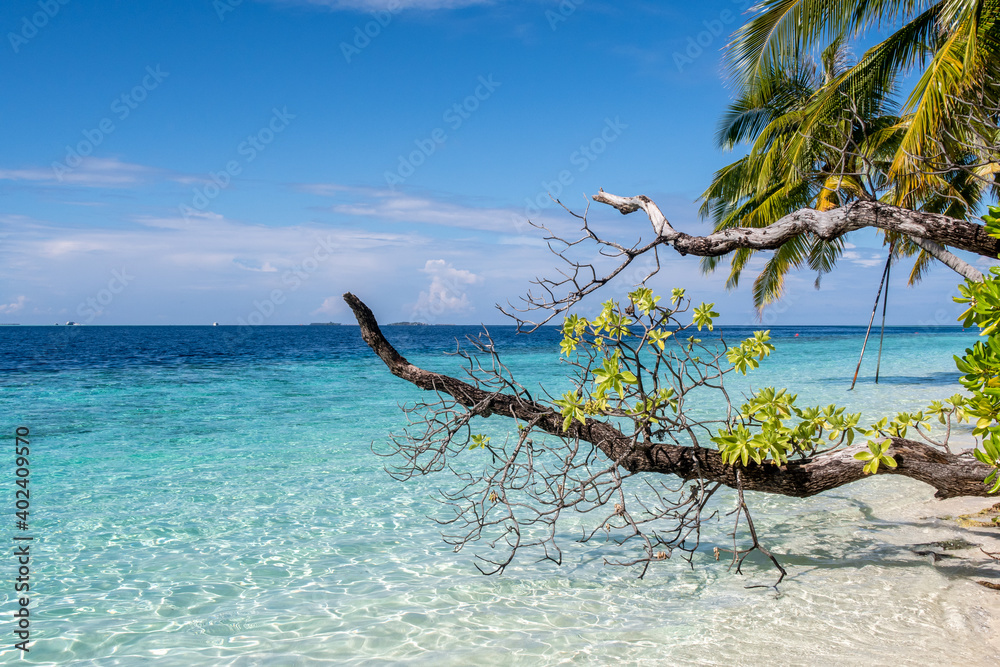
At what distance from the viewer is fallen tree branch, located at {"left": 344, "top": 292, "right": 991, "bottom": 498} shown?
141 inches

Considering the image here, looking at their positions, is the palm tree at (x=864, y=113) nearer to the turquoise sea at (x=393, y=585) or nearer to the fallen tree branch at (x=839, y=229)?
the fallen tree branch at (x=839, y=229)

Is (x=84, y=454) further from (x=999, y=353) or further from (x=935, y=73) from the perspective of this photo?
(x=935, y=73)

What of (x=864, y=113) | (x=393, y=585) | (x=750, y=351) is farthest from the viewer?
(x=864, y=113)

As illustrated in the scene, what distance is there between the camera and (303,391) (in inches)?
697

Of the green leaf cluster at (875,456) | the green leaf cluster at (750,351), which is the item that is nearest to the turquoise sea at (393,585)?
the green leaf cluster at (875,456)

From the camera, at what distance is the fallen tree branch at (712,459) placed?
3.58m

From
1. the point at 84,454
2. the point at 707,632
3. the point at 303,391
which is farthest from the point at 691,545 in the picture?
the point at 303,391

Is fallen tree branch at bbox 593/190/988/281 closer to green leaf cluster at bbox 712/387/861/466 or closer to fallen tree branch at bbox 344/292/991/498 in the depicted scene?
green leaf cluster at bbox 712/387/861/466

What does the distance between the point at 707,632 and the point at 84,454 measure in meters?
9.18

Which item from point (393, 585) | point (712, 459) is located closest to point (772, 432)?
point (712, 459)

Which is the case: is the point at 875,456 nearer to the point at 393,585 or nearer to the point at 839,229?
the point at 839,229

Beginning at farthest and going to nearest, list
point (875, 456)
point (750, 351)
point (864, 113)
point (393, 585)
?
point (864, 113) < point (393, 585) < point (750, 351) < point (875, 456)

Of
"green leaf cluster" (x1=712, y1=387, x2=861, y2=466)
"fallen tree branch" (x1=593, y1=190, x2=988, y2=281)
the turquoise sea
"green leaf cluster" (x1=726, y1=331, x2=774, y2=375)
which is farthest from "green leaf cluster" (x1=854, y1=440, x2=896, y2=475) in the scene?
"fallen tree branch" (x1=593, y1=190, x2=988, y2=281)

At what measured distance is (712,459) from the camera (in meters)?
3.84
